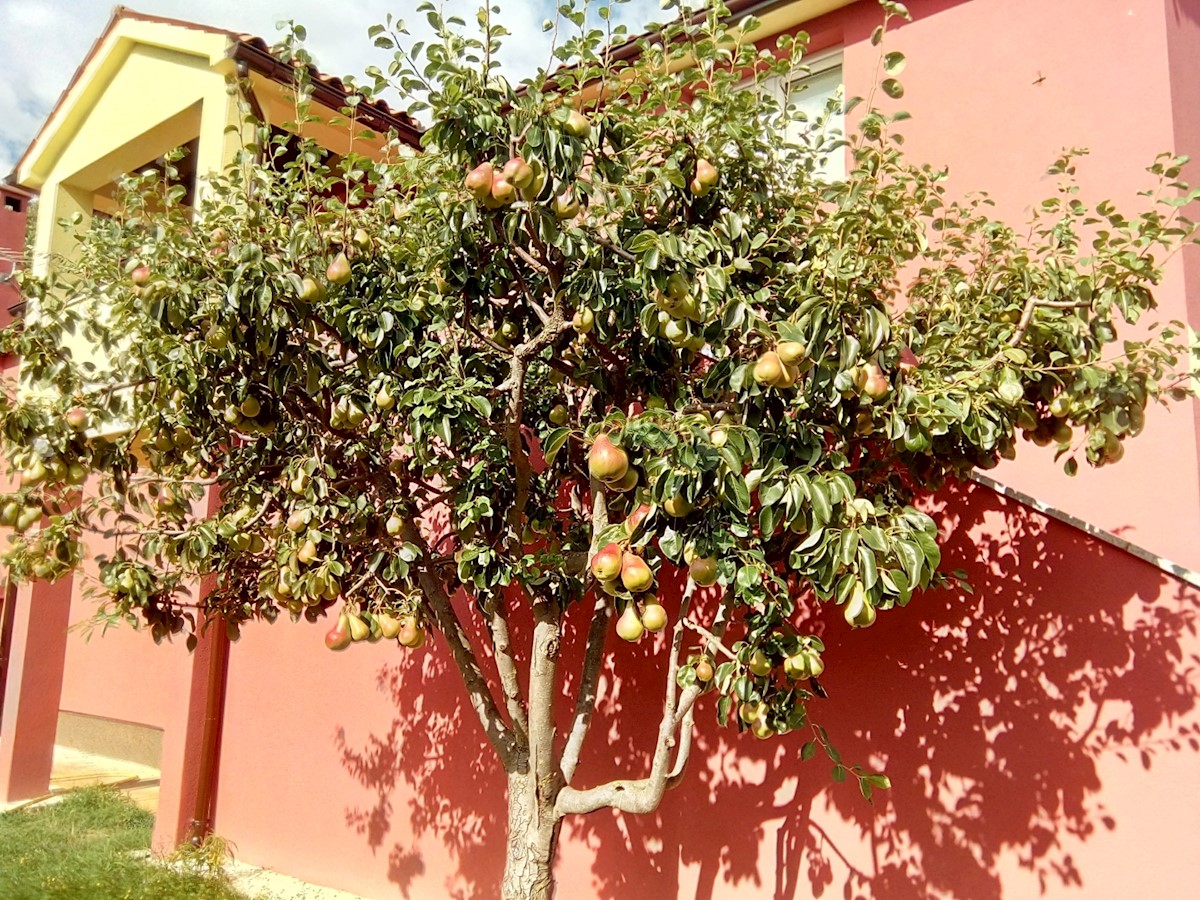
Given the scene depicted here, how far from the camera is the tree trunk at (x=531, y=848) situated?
13.4ft

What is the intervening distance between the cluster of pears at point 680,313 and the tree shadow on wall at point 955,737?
6.26ft

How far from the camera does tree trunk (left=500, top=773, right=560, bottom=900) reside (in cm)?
409

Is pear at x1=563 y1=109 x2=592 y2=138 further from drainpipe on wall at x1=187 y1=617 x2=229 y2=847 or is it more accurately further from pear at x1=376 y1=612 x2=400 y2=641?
drainpipe on wall at x1=187 y1=617 x2=229 y2=847

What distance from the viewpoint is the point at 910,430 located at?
3309 millimetres

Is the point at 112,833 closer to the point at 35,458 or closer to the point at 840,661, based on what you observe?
the point at 35,458

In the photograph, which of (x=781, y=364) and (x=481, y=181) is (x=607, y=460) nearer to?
(x=781, y=364)

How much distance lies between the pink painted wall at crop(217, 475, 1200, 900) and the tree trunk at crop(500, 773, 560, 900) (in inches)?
46.4

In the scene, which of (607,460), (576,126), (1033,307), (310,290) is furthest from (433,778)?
(1033,307)

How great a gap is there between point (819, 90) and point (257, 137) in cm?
423

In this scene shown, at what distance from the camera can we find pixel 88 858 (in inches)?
263

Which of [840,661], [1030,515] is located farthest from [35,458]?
[1030,515]

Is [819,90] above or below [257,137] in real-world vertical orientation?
above

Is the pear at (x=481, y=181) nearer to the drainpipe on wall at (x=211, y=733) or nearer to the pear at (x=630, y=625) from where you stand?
the pear at (x=630, y=625)

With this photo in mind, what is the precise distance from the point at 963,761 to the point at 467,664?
2.36 m
